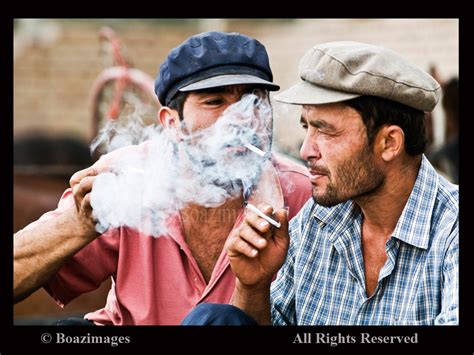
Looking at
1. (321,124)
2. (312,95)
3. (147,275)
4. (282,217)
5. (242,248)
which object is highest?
(312,95)

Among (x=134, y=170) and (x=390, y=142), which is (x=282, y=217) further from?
(x=134, y=170)

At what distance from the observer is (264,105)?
360 centimetres

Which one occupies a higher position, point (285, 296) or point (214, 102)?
point (214, 102)

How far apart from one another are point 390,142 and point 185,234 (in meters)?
1.00

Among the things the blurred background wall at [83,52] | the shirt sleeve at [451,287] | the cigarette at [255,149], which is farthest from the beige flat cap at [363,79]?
the blurred background wall at [83,52]

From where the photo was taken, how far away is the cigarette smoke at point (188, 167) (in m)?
3.48

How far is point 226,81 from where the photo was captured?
3.43 m

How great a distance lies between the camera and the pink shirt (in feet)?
11.4

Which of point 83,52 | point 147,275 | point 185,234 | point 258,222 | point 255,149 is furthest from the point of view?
point 83,52

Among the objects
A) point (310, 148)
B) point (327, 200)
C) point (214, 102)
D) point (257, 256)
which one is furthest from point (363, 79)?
point (257, 256)
